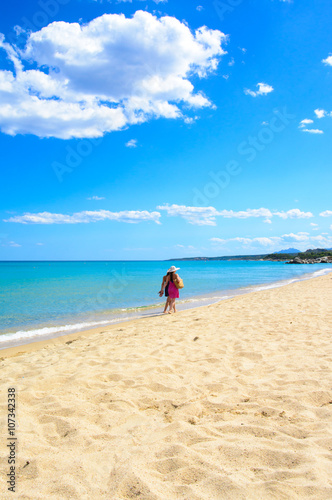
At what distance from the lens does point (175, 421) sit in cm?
334

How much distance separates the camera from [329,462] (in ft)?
8.25

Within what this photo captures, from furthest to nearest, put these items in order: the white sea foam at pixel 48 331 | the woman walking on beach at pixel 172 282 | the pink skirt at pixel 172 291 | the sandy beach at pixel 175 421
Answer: the pink skirt at pixel 172 291
the woman walking on beach at pixel 172 282
the white sea foam at pixel 48 331
the sandy beach at pixel 175 421

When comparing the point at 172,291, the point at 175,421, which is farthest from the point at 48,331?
the point at 175,421

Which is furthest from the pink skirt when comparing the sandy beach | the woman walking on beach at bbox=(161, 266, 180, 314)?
the sandy beach

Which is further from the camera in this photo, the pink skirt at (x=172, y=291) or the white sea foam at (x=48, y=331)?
the pink skirt at (x=172, y=291)

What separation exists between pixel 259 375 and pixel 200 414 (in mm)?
1536

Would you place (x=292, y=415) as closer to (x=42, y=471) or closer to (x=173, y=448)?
(x=173, y=448)

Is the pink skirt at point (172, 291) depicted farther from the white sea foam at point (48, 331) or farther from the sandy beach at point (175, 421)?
the sandy beach at point (175, 421)

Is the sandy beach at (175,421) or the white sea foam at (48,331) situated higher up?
the sandy beach at (175,421)

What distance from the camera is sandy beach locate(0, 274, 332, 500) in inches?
93.0

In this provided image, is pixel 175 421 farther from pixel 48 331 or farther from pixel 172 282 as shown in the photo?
pixel 172 282

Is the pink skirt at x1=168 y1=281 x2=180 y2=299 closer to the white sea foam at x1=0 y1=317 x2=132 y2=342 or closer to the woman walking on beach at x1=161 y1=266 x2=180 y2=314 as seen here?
the woman walking on beach at x1=161 y1=266 x2=180 y2=314

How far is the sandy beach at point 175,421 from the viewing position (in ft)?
7.75

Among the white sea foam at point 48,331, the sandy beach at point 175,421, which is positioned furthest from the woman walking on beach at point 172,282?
the sandy beach at point 175,421
